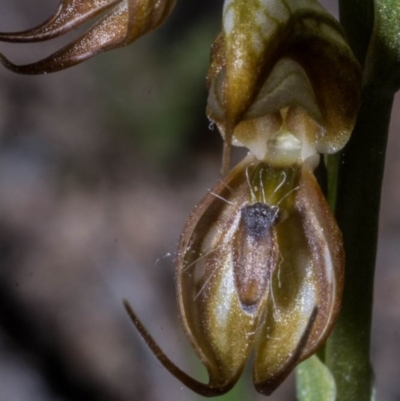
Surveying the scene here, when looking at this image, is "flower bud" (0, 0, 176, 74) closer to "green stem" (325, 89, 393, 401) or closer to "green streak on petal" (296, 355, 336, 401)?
"green stem" (325, 89, 393, 401)

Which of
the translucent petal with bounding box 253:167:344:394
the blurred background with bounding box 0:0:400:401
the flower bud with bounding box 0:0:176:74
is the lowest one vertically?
the blurred background with bounding box 0:0:400:401

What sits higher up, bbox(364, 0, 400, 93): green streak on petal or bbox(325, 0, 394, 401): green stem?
bbox(364, 0, 400, 93): green streak on petal

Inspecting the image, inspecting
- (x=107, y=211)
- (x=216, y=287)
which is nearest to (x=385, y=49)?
(x=216, y=287)

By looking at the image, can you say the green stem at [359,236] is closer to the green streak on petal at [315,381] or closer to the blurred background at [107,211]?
the green streak on petal at [315,381]

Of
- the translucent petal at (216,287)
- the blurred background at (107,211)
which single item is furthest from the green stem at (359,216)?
the blurred background at (107,211)

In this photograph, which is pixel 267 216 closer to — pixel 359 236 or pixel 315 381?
pixel 359 236

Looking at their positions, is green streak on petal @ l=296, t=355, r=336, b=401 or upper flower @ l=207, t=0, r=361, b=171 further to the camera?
green streak on petal @ l=296, t=355, r=336, b=401

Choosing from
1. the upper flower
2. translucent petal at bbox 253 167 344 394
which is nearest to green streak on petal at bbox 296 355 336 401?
translucent petal at bbox 253 167 344 394
